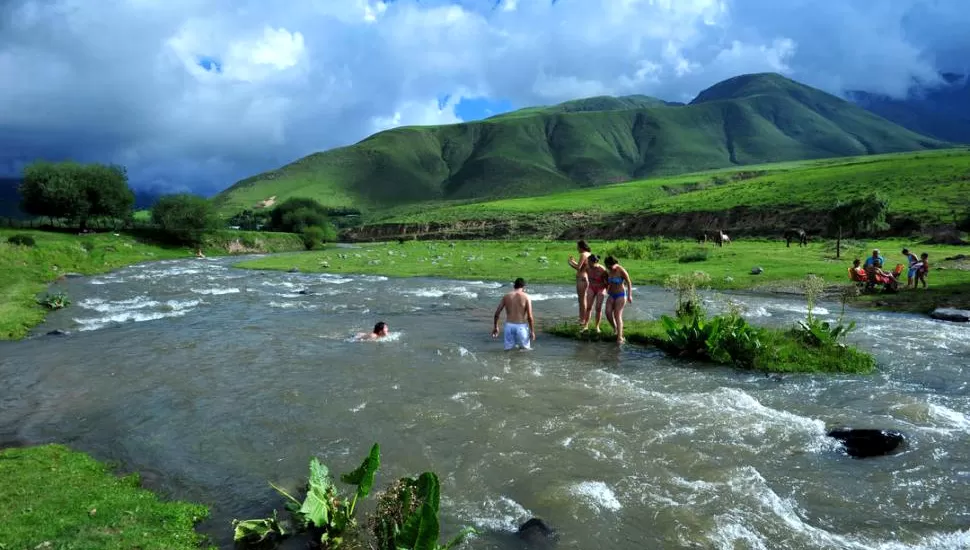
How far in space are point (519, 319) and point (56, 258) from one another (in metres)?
50.5

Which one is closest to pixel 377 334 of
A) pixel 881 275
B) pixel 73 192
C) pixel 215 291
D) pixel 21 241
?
pixel 215 291

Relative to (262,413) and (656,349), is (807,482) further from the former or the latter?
(262,413)

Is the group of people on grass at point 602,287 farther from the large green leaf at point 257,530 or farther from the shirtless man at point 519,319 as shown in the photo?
the large green leaf at point 257,530

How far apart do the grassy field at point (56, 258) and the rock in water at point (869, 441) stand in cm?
2686

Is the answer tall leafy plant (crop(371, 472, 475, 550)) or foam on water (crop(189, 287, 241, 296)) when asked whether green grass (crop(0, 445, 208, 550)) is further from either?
foam on water (crop(189, 287, 241, 296))

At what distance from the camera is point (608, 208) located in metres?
114

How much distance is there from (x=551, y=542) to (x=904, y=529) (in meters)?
4.77

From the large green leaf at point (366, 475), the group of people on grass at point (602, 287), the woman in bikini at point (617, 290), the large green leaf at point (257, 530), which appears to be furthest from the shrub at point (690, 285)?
the large green leaf at point (257, 530)

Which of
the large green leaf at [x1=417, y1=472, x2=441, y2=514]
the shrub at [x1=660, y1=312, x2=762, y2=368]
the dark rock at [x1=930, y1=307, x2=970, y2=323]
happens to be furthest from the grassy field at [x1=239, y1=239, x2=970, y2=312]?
the large green leaf at [x1=417, y1=472, x2=441, y2=514]

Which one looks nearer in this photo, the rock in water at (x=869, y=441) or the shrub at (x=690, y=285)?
the rock in water at (x=869, y=441)

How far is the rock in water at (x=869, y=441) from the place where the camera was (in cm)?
966

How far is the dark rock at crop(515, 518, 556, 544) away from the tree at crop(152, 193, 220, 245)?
94143 millimetres

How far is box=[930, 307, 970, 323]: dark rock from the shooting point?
71.1 feet

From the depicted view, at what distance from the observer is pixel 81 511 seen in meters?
7.52
